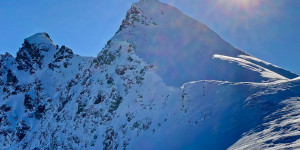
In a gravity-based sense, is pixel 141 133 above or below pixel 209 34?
below

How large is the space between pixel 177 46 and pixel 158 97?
916 cm

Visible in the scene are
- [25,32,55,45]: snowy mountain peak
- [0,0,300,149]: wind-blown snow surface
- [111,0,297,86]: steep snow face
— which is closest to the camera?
[0,0,300,149]: wind-blown snow surface

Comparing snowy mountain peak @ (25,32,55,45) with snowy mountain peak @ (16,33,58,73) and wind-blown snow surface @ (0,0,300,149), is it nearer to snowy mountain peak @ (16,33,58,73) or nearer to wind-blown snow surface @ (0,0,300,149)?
snowy mountain peak @ (16,33,58,73)

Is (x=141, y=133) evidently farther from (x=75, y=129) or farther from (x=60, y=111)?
(x=60, y=111)

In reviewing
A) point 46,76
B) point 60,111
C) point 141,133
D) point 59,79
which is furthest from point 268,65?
point 46,76

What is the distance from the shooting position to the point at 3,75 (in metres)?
53.7

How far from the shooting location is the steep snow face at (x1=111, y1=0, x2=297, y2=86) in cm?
2250

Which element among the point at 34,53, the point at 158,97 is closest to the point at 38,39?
the point at 34,53

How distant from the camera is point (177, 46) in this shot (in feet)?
95.5

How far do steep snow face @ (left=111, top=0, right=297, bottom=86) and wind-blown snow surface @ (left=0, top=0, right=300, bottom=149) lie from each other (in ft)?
0.31

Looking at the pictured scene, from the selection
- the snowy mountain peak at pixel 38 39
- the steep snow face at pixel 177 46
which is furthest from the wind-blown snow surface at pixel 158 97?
the snowy mountain peak at pixel 38 39

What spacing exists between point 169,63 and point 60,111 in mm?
14703

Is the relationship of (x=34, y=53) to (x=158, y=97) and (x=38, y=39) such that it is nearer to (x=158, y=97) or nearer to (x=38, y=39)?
(x=38, y=39)

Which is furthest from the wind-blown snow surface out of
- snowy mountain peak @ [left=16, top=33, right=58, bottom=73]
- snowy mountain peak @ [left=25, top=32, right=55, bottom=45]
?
Result: snowy mountain peak @ [left=25, top=32, right=55, bottom=45]
